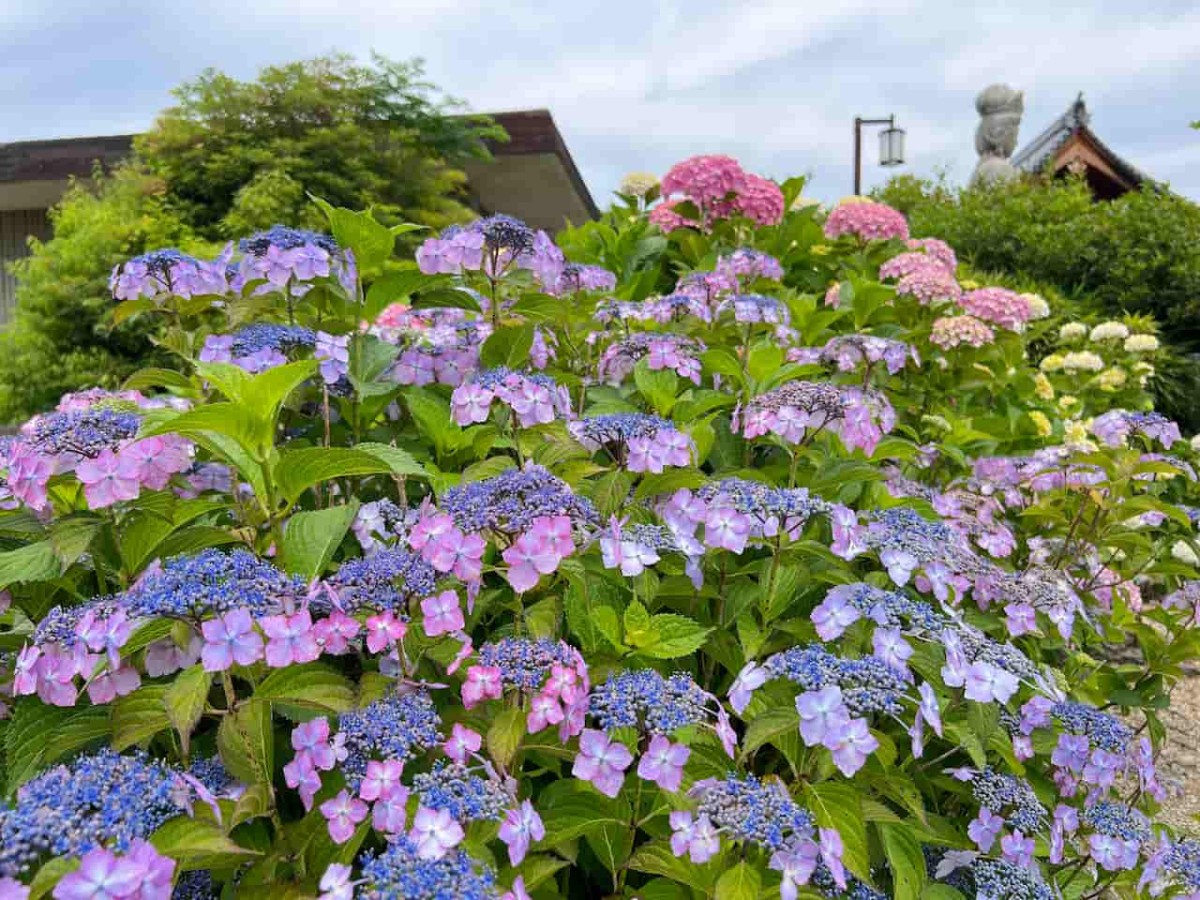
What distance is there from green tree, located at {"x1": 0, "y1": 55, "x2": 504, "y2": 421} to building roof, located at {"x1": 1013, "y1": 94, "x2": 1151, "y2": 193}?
1399 centimetres

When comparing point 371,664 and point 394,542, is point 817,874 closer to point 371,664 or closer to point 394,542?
point 371,664

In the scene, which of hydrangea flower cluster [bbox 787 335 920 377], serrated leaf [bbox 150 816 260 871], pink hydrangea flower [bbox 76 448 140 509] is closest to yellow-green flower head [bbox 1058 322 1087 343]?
hydrangea flower cluster [bbox 787 335 920 377]

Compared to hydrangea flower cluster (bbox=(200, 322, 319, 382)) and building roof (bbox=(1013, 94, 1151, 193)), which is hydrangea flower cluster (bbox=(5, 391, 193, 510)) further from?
building roof (bbox=(1013, 94, 1151, 193))

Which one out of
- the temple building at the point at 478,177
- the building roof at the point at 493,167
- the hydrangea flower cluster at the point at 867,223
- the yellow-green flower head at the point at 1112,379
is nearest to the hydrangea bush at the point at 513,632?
the hydrangea flower cluster at the point at 867,223

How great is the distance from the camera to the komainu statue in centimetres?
1766

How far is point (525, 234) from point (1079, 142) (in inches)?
856

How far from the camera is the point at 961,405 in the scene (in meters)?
3.20

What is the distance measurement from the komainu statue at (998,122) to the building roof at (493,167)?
9.58 metres

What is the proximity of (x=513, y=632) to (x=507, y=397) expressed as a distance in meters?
0.43

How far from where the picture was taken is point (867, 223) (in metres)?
3.96

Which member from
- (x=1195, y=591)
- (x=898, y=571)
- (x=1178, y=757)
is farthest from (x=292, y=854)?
(x=1178, y=757)

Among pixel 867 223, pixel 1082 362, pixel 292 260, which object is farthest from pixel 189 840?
pixel 1082 362

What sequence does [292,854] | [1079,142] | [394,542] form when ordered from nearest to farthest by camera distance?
[292,854]
[394,542]
[1079,142]

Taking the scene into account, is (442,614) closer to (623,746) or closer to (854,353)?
(623,746)
